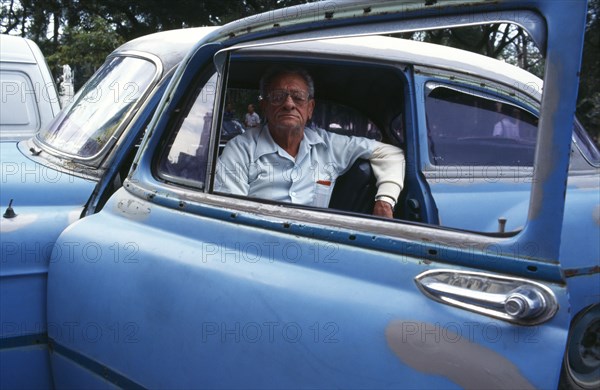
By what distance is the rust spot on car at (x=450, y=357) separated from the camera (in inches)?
43.2

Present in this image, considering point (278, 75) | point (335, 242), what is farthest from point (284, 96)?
point (335, 242)

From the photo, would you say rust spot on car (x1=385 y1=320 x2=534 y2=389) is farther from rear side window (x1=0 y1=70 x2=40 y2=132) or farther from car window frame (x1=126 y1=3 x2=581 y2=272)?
rear side window (x1=0 y1=70 x2=40 y2=132)

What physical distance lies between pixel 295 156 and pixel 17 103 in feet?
14.1

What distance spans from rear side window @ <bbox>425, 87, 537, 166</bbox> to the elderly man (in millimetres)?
577

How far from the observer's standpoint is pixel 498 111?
3105 mm

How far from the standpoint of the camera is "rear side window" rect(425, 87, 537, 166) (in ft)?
9.78

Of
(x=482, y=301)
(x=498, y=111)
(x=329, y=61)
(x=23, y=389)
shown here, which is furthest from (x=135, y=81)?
(x=482, y=301)

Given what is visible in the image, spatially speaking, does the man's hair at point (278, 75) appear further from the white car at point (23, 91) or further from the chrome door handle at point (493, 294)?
the white car at point (23, 91)

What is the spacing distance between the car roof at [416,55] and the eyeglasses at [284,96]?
0.72 ft

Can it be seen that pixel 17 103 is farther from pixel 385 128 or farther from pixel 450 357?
pixel 450 357

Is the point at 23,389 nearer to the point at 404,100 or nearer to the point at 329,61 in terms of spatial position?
the point at 329,61

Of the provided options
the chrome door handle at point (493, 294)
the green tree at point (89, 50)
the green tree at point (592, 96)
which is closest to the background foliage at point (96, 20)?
the green tree at point (89, 50)

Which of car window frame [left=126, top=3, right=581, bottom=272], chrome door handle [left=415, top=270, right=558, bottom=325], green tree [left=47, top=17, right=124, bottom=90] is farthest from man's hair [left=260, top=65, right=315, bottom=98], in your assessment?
green tree [left=47, top=17, right=124, bottom=90]

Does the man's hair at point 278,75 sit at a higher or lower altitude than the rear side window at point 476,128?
higher
